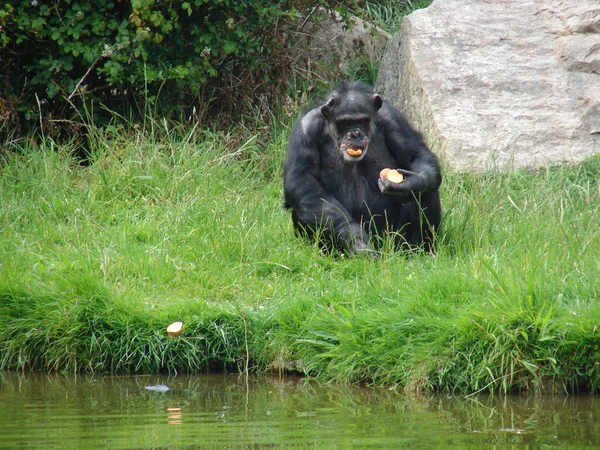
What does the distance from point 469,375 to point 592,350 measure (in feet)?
1.99

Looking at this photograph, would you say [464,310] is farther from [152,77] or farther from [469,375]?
[152,77]

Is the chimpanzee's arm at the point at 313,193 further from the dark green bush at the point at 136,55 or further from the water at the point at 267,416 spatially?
the dark green bush at the point at 136,55

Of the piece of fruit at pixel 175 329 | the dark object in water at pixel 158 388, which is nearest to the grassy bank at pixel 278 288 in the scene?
the piece of fruit at pixel 175 329

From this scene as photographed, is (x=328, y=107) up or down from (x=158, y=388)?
up

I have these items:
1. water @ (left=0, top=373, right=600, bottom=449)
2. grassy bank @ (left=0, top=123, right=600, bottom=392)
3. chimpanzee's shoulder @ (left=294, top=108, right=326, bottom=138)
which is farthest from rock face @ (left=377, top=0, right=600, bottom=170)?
water @ (left=0, top=373, right=600, bottom=449)

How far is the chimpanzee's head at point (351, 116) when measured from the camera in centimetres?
648

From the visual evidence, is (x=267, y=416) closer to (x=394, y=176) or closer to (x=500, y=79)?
(x=394, y=176)

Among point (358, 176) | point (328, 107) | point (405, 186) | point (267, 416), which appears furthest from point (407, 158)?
point (267, 416)

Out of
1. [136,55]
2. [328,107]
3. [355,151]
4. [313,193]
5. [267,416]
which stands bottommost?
[267,416]

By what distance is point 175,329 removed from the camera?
520 cm

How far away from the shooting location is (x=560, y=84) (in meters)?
8.70

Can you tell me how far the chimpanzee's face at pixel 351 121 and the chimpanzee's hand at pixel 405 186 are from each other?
310mm

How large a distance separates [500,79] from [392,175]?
9.37 ft

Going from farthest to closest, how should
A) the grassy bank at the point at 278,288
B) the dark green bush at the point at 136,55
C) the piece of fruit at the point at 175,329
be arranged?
1. the dark green bush at the point at 136,55
2. the piece of fruit at the point at 175,329
3. the grassy bank at the point at 278,288
